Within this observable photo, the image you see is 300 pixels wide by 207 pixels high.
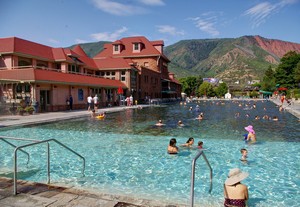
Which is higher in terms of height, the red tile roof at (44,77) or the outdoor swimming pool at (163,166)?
the red tile roof at (44,77)

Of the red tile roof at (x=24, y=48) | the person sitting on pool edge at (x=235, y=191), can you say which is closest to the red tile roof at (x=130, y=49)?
the red tile roof at (x=24, y=48)

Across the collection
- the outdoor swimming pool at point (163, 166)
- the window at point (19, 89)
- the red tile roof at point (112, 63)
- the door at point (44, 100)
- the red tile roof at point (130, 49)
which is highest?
the red tile roof at point (130, 49)

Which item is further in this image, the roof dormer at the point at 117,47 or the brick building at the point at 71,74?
the roof dormer at the point at 117,47

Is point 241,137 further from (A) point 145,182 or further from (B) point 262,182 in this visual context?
(A) point 145,182

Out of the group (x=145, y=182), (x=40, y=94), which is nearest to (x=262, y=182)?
(x=145, y=182)

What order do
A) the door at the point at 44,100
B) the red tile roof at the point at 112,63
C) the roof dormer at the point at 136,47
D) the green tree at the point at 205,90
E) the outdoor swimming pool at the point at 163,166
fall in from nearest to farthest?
the outdoor swimming pool at the point at 163,166 → the door at the point at 44,100 → the red tile roof at the point at 112,63 → the roof dormer at the point at 136,47 → the green tree at the point at 205,90

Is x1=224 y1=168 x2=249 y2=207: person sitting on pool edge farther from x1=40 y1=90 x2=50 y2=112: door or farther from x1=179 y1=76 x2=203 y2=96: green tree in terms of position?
Answer: x1=179 y1=76 x2=203 y2=96: green tree

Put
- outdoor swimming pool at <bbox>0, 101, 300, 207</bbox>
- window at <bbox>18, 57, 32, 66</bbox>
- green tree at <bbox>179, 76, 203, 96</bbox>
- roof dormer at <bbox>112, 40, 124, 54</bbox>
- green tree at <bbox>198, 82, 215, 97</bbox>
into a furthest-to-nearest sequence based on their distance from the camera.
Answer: green tree at <bbox>179, 76, 203, 96</bbox> < green tree at <bbox>198, 82, 215, 97</bbox> < roof dormer at <bbox>112, 40, 124, 54</bbox> < window at <bbox>18, 57, 32, 66</bbox> < outdoor swimming pool at <bbox>0, 101, 300, 207</bbox>

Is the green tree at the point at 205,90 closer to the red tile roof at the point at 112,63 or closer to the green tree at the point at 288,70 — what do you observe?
the green tree at the point at 288,70

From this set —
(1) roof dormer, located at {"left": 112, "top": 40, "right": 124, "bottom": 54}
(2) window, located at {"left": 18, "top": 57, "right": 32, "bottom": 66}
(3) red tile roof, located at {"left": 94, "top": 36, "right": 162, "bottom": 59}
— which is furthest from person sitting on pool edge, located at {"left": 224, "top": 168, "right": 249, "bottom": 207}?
(1) roof dormer, located at {"left": 112, "top": 40, "right": 124, "bottom": 54}

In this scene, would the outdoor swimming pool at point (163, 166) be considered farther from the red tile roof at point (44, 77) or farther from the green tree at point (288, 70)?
the green tree at point (288, 70)

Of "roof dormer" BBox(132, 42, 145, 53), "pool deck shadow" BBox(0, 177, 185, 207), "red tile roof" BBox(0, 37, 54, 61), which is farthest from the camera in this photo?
"roof dormer" BBox(132, 42, 145, 53)

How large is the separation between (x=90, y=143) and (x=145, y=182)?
5.92 metres

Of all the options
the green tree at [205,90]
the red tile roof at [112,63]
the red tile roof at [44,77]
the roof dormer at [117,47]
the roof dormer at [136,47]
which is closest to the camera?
the red tile roof at [44,77]
